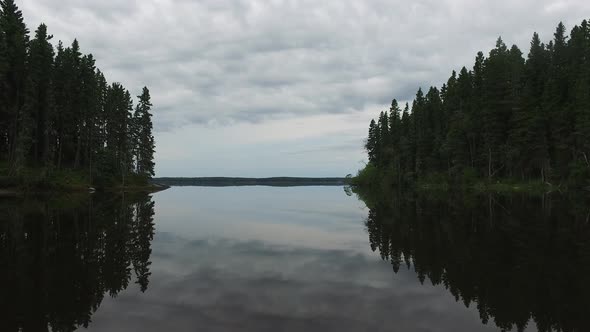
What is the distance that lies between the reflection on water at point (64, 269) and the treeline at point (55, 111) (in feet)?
149

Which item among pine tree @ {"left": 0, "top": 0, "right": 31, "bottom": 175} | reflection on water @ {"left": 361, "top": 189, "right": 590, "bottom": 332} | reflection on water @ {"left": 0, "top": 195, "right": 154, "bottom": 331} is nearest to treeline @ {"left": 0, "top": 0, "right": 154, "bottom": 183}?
pine tree @ {"left": 0, "top": 0, "right": 31, "bottom": 175}

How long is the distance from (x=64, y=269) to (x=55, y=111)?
6418cm

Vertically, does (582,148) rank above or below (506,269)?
above

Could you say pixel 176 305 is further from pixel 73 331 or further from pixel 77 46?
pixel 77 46

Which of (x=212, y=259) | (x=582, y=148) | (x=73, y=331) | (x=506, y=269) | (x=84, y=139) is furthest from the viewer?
(x=84, y=139)

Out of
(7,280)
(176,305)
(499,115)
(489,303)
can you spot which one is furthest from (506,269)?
(499,115)

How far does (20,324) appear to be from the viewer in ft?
26.8

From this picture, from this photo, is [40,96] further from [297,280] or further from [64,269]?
[297,280]

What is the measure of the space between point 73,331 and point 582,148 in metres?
67.9

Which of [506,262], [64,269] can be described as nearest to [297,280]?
[506,262]

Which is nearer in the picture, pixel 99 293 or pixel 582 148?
pixel 99 293

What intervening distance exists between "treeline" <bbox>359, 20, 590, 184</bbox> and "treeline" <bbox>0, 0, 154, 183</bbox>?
67056 mm

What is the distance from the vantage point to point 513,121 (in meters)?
70.2

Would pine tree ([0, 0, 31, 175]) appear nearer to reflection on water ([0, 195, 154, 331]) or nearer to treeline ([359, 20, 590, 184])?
reflection on water ([0, 195, 154, 331])
